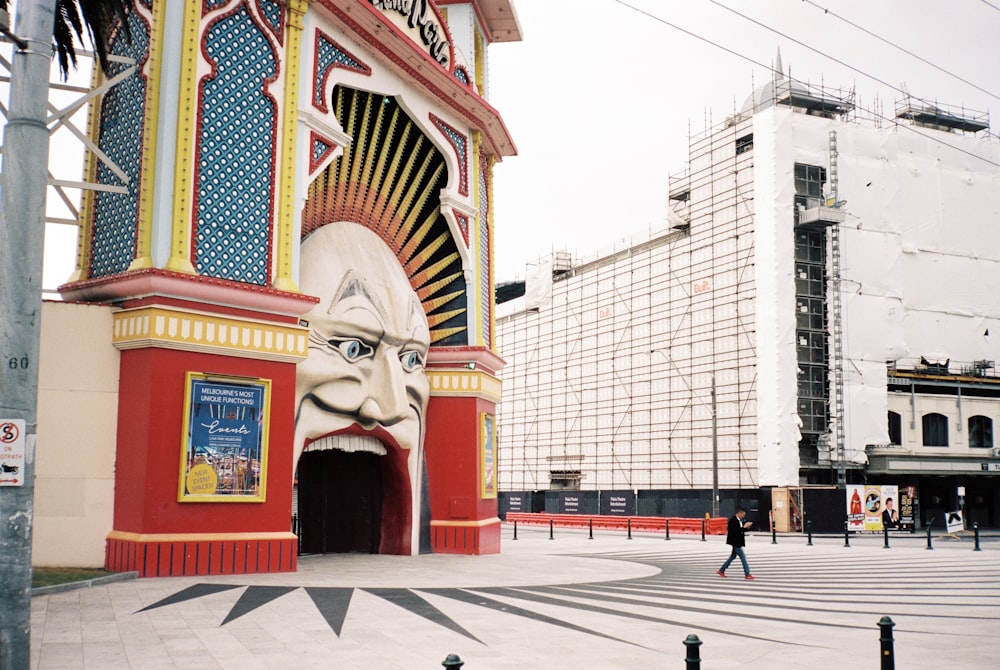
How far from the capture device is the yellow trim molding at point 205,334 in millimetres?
15000

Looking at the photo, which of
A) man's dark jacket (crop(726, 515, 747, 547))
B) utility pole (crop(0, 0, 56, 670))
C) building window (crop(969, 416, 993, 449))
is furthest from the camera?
building window (crop(969, 416, 993, 449))

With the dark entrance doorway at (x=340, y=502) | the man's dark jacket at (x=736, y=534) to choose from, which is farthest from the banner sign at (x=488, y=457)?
the man's dark jacket at (x=736, y=534)

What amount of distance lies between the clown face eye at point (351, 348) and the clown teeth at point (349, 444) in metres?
1.80

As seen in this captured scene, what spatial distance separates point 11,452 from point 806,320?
41.2 meters

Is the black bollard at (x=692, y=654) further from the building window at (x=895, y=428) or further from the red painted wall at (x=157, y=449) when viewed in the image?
the building window at (x=895, y=428)

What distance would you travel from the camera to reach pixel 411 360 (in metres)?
21.8

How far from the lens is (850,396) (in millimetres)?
43312

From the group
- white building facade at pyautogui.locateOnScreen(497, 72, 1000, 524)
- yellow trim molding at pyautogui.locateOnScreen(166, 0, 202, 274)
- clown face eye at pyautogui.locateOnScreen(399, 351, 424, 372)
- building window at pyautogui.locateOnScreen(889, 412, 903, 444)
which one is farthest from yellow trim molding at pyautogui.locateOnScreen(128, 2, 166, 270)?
building window at pyautogui.locateOnScreen(889, 412, 903, 444)

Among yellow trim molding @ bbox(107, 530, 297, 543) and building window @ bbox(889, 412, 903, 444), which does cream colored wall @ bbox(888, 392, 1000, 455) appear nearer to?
building window @ bbox(889, 412, 903, 444)

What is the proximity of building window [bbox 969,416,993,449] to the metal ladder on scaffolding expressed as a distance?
392 inches

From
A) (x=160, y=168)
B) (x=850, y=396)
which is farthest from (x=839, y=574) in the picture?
(x=850, y=396)

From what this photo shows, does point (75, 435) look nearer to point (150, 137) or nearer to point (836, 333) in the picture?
point (150, 137)

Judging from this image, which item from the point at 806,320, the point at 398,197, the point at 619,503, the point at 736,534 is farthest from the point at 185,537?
the point at 619,503

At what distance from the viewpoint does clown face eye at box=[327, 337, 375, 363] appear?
749 inches
